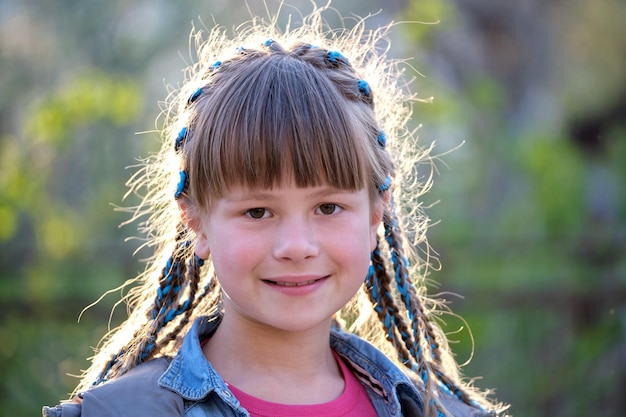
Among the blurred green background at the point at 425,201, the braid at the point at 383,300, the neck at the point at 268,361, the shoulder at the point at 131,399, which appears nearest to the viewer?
the shoulder at the point at 131,399

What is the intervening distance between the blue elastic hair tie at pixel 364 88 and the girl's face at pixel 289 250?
31 centimetres

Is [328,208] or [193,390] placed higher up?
[328,208]

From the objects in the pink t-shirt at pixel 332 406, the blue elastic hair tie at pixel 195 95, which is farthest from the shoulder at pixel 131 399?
the blue elastic hair tie at pixel 195 95

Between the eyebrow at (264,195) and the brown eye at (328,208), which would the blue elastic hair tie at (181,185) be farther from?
the brown eye at (328,208)

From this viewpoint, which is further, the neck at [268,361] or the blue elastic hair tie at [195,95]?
the blue elastic hair tie at [195,95]

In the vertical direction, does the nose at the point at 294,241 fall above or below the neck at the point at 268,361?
above

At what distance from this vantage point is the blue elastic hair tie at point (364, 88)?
8.09ft

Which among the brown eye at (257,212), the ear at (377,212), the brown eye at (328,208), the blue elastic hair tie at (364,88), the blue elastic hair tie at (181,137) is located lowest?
the brown eye at (257,212)

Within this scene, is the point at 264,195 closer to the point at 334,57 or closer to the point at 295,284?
the point at 295,284

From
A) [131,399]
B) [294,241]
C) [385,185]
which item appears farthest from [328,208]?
[131,399]

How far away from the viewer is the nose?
2.14m

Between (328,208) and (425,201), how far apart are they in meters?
3.90

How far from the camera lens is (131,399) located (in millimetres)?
2062

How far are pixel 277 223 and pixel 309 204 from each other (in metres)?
0.09
